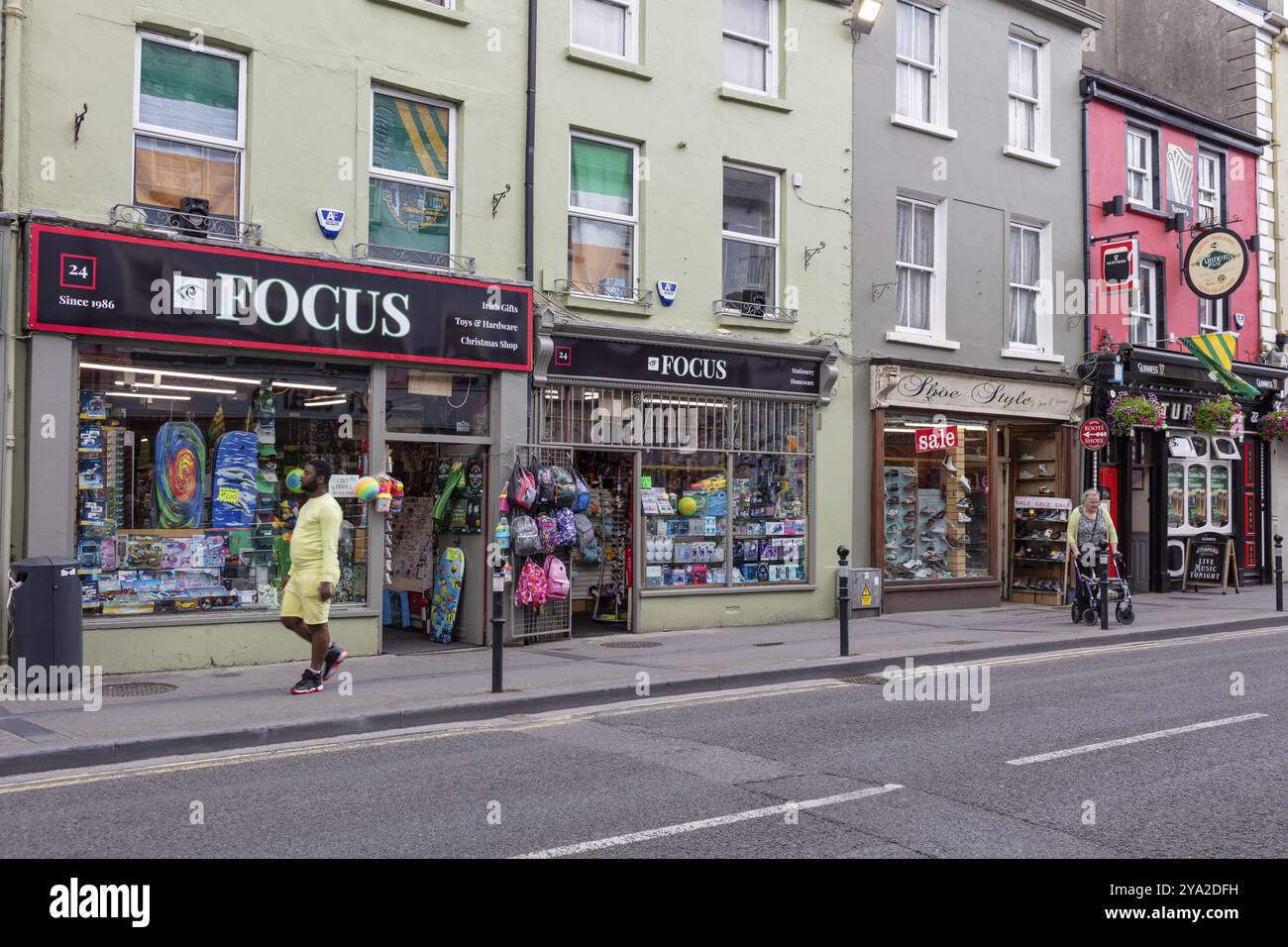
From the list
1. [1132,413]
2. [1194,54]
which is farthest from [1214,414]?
[1194,54]

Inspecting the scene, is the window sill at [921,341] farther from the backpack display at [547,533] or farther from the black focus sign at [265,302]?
the backpack display at [547,533]

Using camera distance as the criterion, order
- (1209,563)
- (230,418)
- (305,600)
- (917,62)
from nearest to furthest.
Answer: (305,600), (230,418), (917,62), (1209,563)

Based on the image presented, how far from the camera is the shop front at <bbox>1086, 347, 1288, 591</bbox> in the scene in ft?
69.3

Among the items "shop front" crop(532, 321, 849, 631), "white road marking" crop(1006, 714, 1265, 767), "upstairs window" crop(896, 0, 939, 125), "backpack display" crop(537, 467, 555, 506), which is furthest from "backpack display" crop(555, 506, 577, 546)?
"upstairs window" crop(896, 0, 939, 125)

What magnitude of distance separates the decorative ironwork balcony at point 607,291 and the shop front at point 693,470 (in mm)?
472

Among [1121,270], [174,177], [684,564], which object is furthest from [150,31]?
[1121,270]

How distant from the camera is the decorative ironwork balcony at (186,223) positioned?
1118cm

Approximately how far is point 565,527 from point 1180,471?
14788 millimetres

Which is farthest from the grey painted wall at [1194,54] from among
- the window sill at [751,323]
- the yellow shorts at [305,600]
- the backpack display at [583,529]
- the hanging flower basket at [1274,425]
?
the yellow shorts at [305,600]

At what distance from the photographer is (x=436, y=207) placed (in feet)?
Answer: 44.2

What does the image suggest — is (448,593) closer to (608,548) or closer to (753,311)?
(608,548)

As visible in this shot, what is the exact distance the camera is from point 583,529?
14.1 m

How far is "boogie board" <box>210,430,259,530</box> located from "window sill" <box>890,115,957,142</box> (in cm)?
1131

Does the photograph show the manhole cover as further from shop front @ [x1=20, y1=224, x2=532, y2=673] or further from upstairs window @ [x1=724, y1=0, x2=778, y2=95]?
upstairs window @ [x1=724, y1=0, x2=778, y2=95]
